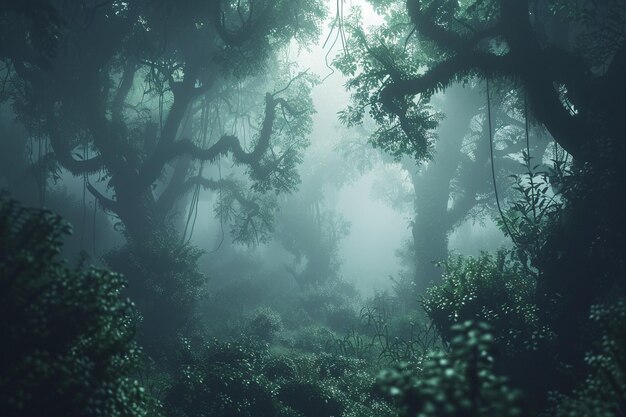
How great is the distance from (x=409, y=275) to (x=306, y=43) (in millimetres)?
18746

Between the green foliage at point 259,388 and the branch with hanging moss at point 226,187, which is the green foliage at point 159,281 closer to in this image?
the branch with hanging moss at point 226,187

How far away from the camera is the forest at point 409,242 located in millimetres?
3119

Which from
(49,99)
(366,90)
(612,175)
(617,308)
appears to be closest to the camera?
(617,308)

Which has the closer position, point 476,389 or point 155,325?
point 476,389

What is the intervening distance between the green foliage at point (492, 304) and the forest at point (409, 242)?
0.05 m

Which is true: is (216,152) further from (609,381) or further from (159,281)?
(609,381)

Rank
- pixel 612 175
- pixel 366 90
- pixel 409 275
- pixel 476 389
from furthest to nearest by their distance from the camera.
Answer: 1. pixel 409 275
2. pixel 366 90
3. pixel 612 175
4. pixel 476 389

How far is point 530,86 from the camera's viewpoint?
821cm

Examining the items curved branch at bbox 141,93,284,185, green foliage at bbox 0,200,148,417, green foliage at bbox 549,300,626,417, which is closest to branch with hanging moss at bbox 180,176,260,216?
curved branch at bbox 141,93,284,185

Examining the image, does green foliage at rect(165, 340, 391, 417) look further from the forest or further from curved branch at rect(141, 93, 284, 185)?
curved branch at rect(141, 93, 284, 185)

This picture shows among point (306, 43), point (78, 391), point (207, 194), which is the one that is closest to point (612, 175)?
point (78, 391)

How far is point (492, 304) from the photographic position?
7.35 m

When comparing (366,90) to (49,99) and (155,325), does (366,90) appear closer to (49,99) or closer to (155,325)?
(155,325)

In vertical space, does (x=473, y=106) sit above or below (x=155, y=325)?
above
